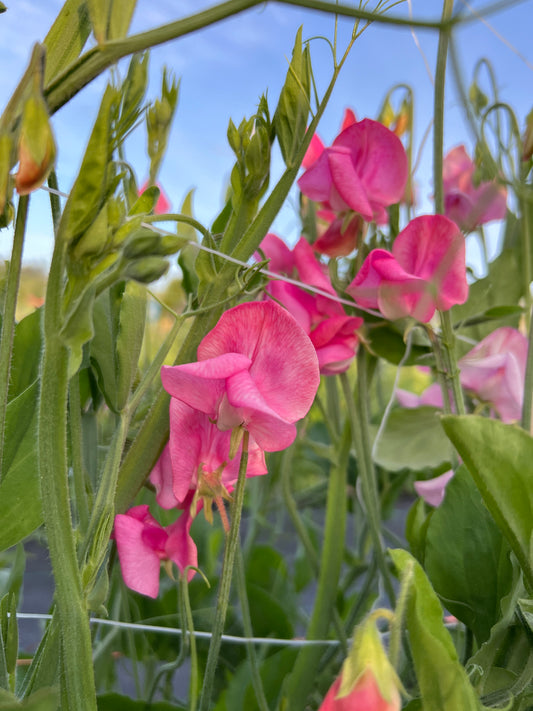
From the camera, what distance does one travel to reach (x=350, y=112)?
444 millimetres

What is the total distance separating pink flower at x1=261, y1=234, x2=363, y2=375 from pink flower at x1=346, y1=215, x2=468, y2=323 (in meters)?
0.03

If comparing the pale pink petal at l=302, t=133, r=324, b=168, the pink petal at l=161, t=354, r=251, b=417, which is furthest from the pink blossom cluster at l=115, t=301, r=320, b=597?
the pale pink petal at l=302, t=133, r=324, b=168

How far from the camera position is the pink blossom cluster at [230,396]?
0.26 metres

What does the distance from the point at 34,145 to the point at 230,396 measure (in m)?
0.11

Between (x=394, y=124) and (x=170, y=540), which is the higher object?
(x=394, y=124)

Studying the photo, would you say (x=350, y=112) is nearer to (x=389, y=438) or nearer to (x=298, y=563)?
(x=389, y=438)

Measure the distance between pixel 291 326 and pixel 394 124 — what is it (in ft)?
1.23

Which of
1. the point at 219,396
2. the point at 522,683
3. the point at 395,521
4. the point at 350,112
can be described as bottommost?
the point at 395,521

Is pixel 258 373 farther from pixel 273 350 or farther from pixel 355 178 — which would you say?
pixel 355 178

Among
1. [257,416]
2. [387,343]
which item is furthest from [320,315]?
[257,416]

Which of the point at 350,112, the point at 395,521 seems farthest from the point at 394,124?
the point at 395,521

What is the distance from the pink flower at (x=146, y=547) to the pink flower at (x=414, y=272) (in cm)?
15

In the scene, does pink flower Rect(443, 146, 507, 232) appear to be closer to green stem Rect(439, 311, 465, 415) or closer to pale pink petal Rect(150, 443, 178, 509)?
green stem Rect(439, 311, 465, 415)

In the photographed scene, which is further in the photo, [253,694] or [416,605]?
[253,694]
